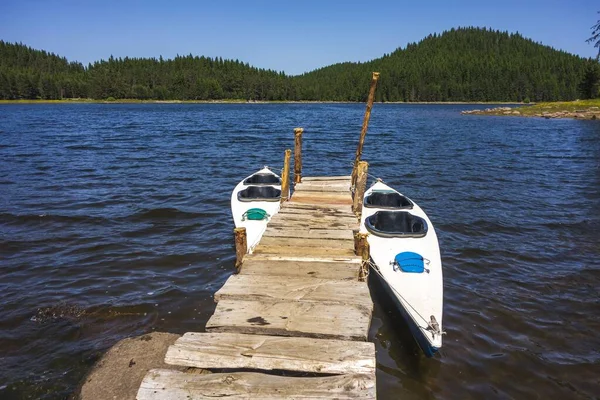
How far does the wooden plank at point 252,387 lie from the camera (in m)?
4.20

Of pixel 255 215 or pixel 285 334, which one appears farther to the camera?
pixel 255 215

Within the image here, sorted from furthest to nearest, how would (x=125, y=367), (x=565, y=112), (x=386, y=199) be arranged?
(x=565, y=112) < (x=386, y=199) < (x=125, y=367)

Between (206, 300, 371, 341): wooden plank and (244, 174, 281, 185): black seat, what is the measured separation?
30.1 ft

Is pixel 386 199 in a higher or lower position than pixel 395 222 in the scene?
higher

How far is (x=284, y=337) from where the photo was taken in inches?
204

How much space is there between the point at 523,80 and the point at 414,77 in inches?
1848

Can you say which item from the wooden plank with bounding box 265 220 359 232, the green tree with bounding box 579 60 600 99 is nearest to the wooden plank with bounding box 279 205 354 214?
the wooden plank with bounding box 265 220 359 232

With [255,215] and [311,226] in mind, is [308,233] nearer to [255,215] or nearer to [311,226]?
[311,226]

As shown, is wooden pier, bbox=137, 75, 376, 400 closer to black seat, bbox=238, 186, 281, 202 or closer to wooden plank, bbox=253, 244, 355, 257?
wooden plank, bbox=253, 244, 355, 257

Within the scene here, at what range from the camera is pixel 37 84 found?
156250mm

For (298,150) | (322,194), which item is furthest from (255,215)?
(298,150)

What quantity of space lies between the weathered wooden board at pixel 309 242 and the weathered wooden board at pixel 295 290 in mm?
1610

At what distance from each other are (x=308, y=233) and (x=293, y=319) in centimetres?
361

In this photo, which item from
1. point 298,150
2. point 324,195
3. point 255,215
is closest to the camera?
point 255,215
